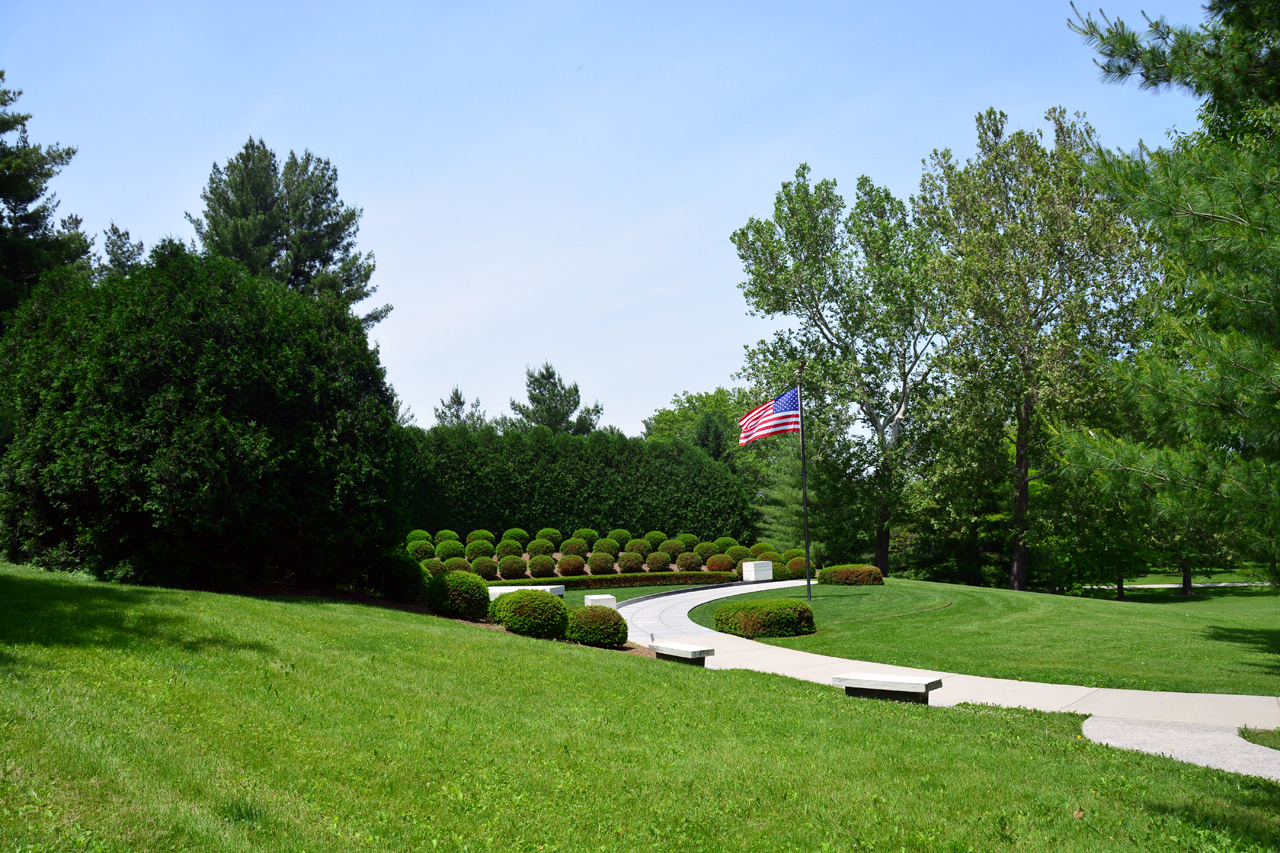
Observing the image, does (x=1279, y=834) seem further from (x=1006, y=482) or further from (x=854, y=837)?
(x=1006, y=482)

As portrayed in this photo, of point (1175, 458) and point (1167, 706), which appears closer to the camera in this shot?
point (1175, 458)

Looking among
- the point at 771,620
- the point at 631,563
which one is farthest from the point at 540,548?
the point at 771,620

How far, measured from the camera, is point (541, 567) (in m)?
24.9

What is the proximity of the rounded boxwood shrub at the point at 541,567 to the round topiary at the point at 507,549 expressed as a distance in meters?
1.07

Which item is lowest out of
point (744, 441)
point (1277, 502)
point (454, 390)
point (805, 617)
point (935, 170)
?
point (805, 617)

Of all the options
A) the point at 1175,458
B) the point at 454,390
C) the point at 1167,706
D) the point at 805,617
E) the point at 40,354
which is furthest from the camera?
the point at 454,390

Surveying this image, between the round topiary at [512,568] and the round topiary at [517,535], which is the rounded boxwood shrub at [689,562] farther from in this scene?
the round topiary at [512,568]

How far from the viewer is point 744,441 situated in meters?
19.1

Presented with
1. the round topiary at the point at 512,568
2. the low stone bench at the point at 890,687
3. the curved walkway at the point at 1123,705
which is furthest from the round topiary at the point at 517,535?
the low stone bench at the point at 890,687

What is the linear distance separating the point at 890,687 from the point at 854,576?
14.6 meters

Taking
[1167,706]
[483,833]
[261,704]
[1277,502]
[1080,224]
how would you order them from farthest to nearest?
1. [1080,224]
2. [1167,706]
3. [1277,502]
4. [261,704]
5. [483,833]

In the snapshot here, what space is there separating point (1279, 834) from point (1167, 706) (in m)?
4.59

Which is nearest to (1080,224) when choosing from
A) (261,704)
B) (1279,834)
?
(1279,834)

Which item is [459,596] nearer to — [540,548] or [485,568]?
[485,568]
